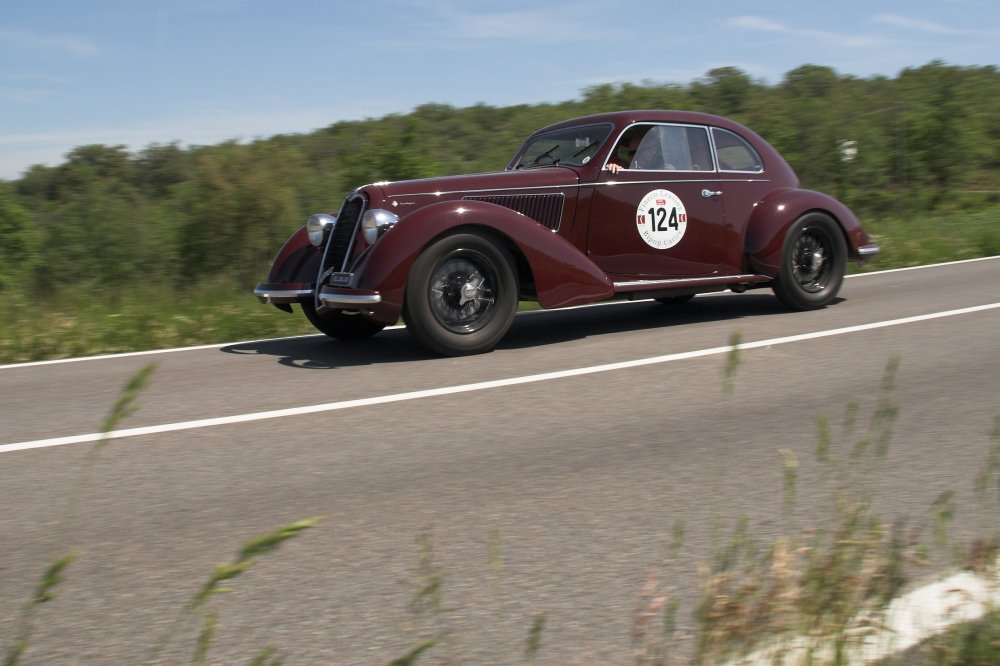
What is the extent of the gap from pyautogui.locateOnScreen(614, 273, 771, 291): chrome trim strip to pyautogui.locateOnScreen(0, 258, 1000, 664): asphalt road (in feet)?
1.67

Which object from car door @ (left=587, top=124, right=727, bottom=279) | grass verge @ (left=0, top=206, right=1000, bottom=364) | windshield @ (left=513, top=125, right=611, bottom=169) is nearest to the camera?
car door @ (left=587, top=124, right=727, bottom=279)

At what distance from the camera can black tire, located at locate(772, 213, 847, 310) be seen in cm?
950

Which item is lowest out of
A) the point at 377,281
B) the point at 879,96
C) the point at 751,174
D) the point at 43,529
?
the point at 43,529

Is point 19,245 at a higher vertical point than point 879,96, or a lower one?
lower

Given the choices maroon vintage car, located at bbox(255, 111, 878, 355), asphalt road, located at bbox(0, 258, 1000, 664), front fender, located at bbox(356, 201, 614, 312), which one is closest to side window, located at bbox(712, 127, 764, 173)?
maroon vintage car, located at bbox(255, 111, 878, 355)

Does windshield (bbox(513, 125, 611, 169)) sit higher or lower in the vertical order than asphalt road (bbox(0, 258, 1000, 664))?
higher

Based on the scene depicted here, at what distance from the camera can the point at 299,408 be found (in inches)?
245

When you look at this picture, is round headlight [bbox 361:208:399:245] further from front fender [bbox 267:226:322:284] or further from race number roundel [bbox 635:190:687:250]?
Result: race number roundel [bbox 635:190:687:250]

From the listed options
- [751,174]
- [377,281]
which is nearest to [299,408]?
[377,281]

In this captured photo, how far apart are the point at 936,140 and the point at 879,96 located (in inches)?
294

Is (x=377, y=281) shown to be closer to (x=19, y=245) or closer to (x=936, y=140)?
(x=19, y=245)

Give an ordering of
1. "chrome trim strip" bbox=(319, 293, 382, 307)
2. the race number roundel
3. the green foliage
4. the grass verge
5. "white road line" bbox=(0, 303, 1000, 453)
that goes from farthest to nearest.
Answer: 1. the green foliage
2. the grass verge
3. the race number roundel
4. "chrome trim strip" bbox=(319, 293, 382, 307)
5. "white road line" bbox=(0, 303, 1000, 453)

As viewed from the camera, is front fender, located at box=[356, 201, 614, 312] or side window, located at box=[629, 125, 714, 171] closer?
front fender, located at box=[356, 201, 614, 312]

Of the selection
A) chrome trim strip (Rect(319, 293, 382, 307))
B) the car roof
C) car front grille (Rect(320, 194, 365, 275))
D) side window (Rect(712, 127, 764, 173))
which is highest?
the car roof
